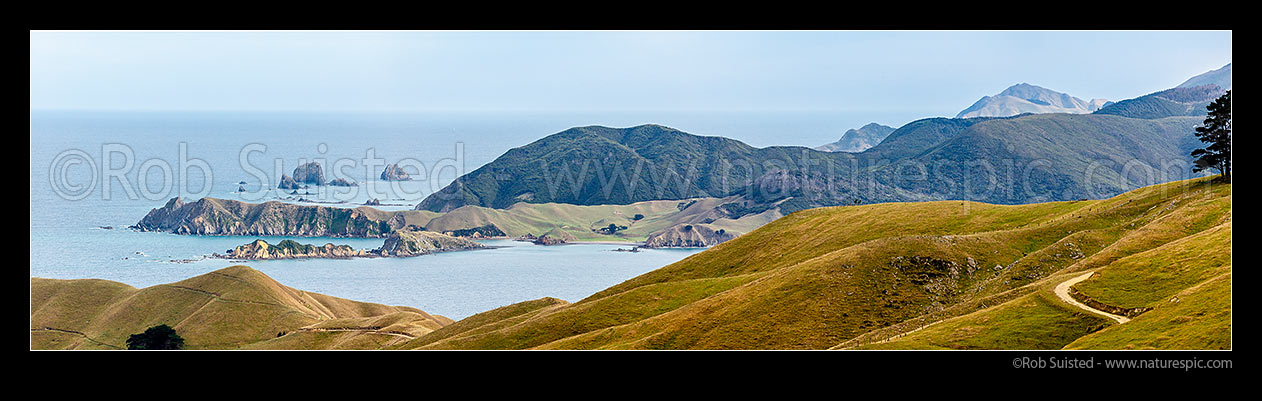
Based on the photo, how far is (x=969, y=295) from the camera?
47906mm

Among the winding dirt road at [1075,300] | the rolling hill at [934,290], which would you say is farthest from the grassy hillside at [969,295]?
the winding dirt road at [1075,300]

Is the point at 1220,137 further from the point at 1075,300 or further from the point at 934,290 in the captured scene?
the point at 1075,300

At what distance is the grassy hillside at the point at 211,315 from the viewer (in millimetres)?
100188

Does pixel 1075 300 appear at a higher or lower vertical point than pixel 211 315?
higher

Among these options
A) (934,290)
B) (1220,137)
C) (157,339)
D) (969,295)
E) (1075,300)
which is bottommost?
(157,339)

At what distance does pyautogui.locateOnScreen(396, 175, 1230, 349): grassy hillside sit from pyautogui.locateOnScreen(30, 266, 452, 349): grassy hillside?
85.4ft

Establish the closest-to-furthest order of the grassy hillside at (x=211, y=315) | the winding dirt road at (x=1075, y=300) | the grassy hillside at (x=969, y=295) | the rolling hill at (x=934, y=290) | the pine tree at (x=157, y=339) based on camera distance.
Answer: the winding dirt road at (x=1075, y=300) → the grassy hillside at (x=969, y=295) → the rolling hill at (x=934, y=290) → the pine tree at (x=157, y=339) → the grassy hillside at (x=211, y=315)

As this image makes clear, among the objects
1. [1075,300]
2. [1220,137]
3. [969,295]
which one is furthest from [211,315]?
[1220,137]

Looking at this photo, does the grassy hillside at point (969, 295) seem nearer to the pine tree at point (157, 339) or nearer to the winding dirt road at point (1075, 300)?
the winding dirt road at point (1075, 300)

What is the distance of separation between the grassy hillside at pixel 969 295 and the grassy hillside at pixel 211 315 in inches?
1025

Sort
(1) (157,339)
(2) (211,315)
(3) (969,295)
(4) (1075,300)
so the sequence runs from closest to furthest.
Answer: (4) (1075,300)
(3) (969,295)
(1) (157,339)
(2) (211,315)

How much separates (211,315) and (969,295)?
9441 centimetres
